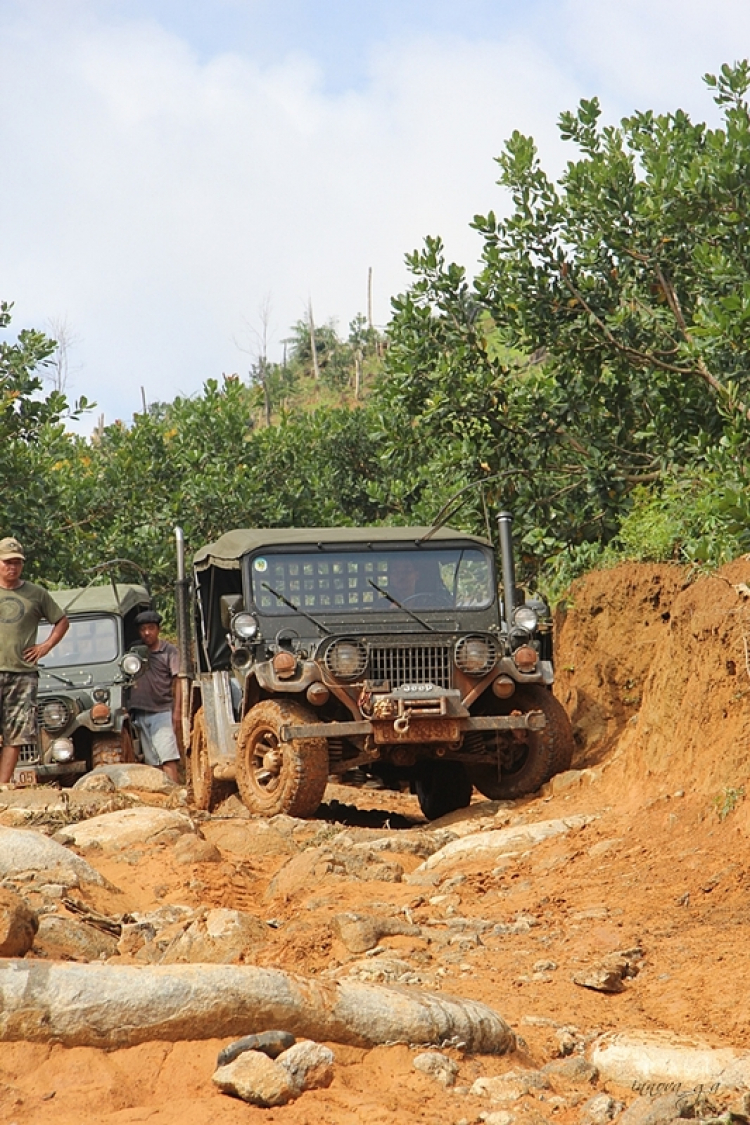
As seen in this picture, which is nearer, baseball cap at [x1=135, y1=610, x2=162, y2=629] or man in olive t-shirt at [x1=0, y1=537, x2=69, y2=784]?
man in olive t-shirt at [x1=0, y1=537, x2=69, y2=784]

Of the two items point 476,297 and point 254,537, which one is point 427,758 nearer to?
point 254,537

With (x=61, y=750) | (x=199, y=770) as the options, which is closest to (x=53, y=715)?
(x=61, y=750)

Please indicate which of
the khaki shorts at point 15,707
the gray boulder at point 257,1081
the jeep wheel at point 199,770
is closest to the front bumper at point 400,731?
the jeep wheel at point 199,770

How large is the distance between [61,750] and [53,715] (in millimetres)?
390

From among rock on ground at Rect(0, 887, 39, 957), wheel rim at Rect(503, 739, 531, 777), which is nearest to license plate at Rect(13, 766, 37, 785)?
wheel rim at Rect(503, 739, 531, 777)

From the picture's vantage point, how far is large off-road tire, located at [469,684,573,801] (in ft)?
35.0

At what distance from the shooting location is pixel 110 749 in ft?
46.4

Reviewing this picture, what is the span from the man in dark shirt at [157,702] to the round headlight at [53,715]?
2.07ft

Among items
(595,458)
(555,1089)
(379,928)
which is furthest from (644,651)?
(555,1089)

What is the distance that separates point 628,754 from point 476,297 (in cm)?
518

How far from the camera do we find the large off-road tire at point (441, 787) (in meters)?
11.5

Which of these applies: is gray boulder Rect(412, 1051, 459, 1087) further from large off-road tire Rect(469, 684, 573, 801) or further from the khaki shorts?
the khaki shorts

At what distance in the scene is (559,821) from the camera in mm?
9039

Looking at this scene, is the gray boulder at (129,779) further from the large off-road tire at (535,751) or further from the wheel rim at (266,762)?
the large off-road tire at (535,751)
